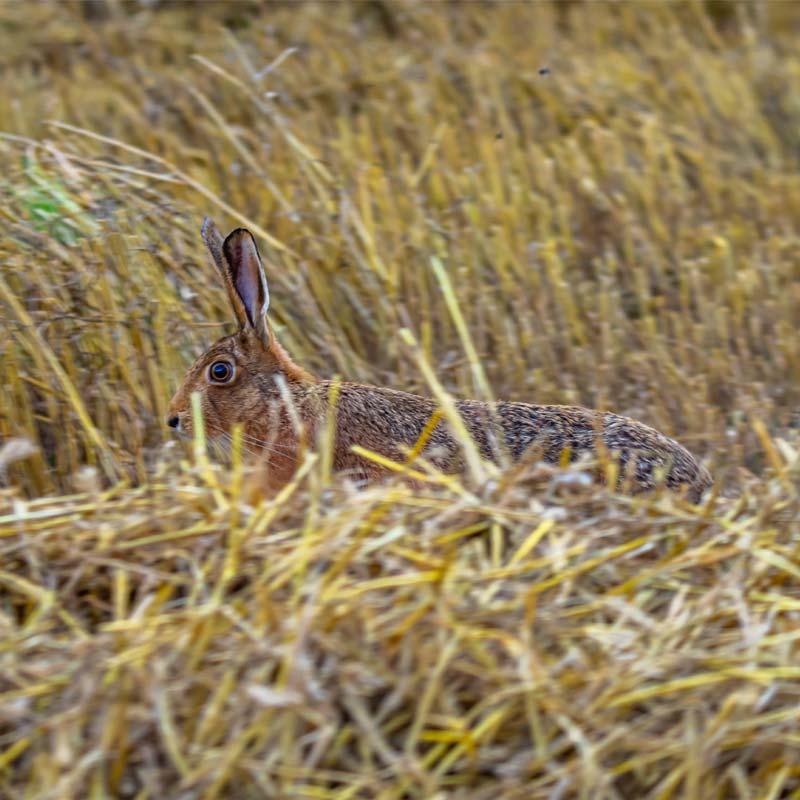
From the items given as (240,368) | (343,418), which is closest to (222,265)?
(240,368)

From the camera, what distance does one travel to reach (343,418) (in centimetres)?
388

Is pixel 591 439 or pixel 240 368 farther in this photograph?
pixel 240 368

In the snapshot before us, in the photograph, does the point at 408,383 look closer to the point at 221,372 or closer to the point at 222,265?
the point at 221,372

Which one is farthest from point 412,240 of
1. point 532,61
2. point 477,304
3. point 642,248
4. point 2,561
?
point 2,561

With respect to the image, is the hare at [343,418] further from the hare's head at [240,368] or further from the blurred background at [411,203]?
the blurred background at [411,203]

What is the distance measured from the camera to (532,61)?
696 centimetres

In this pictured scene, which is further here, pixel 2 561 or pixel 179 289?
pixel 179 289

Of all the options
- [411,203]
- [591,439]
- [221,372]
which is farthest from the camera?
[411,203]

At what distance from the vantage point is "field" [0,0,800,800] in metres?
2.45

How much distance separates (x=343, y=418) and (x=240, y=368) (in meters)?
0.37

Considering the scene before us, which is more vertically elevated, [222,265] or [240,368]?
[222,265]

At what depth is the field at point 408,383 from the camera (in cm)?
245

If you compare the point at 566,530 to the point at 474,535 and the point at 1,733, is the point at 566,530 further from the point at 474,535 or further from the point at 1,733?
the point at 1,733

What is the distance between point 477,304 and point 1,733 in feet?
9.19
